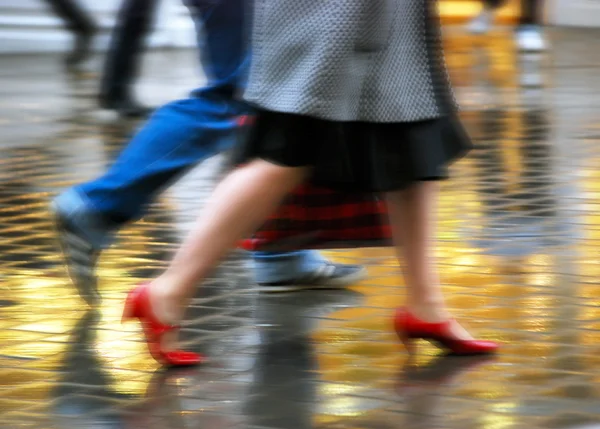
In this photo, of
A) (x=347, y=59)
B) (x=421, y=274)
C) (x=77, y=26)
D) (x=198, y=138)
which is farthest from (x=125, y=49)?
(x=347, y=59)

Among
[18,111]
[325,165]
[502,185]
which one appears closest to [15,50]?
[18,111]

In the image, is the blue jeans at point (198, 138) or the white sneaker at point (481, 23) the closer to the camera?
the blue jeans at point (198, 138)

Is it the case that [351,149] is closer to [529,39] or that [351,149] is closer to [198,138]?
[198,138]

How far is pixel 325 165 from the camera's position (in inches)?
133

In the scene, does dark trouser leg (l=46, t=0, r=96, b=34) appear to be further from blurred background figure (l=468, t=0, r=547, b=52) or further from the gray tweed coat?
the gray tweed coat

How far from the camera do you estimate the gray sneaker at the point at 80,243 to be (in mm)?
4105

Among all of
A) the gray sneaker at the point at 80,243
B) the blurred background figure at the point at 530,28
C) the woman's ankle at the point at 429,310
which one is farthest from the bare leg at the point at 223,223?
the blurred background figure at the point at 530,28

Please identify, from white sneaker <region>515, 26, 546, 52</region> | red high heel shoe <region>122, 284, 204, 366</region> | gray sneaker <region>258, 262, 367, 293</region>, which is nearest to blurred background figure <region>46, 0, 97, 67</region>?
white sneaker <region>515, 26, 546, 52</region>

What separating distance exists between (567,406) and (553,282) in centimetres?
120

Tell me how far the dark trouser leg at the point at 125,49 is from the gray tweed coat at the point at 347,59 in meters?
4.59

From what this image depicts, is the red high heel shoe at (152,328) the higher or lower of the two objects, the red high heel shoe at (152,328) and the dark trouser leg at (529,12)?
the higher

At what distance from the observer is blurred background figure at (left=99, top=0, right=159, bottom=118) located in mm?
7898

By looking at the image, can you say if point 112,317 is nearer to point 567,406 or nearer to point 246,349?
point 246,349

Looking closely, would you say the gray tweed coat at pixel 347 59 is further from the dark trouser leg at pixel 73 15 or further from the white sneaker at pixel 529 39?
the dark trouser leg at pixel 73 15
